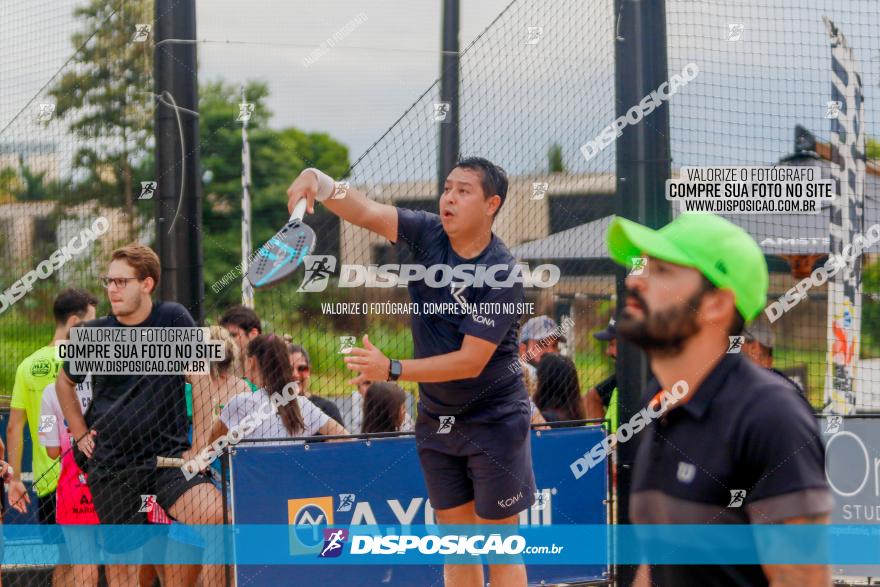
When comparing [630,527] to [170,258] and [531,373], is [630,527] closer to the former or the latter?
[531,373]

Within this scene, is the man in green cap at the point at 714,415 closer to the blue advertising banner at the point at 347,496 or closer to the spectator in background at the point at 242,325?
the blue advertising banner at the point at 347,496

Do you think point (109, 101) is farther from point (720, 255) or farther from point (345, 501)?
point (720, 255)

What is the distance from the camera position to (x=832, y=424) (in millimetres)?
5738

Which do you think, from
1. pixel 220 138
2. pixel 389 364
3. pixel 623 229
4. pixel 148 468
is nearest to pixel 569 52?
pixel 389 364

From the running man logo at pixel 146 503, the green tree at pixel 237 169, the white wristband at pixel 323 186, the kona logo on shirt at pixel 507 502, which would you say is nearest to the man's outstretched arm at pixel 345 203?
the white wristband at pixel 323 186

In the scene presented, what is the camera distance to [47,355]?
586 cm

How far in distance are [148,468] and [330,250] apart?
1429 mm

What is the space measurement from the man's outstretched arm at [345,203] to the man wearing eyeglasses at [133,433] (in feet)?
3.46

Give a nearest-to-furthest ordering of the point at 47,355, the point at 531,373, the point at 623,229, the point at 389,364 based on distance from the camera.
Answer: the point at 623,229 → the point at 389,364 → the point at 47,355 → the point at 531,373

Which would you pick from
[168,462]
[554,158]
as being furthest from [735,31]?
[168,462]

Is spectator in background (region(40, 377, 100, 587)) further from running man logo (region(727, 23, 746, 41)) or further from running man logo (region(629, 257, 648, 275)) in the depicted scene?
running man logo (region(727, 23, 746, 41))

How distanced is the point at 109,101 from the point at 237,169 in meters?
10.2

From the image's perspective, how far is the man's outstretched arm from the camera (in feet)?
14.6

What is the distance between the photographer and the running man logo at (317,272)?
5395 mm
